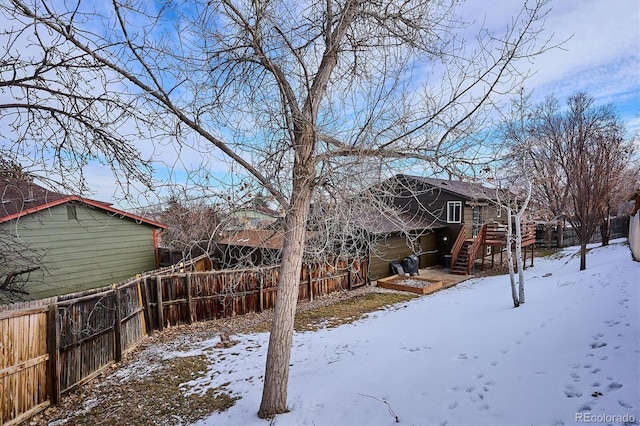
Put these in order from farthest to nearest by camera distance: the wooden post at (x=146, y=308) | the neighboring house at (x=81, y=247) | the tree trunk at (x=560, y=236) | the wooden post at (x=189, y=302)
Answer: the tree trunk at (x=560, y=236)
the neighboring house at (x=81, y=247)
the wooden post at (x=189, y=302)
the wooden post at (x=146, y=308)

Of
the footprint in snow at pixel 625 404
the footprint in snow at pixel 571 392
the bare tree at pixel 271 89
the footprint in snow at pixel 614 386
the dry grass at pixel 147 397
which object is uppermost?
the bare tree at pixel 271 89

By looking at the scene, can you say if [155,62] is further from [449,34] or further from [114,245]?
[114,245]

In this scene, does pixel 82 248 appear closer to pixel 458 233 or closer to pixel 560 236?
pixel 458 233

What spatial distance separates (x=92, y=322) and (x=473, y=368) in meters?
6.09

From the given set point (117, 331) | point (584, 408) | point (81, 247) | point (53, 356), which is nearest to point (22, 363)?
point (53, 356)

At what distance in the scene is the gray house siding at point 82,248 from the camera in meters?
9.09

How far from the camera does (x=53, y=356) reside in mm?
4473

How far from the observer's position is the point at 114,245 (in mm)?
10969

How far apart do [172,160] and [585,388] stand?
15.3 ft

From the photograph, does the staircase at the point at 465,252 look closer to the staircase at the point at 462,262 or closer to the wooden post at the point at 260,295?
the staircase at the point at 462,262

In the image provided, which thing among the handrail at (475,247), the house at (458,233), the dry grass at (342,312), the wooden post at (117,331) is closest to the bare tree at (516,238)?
the dry grass at (342,312)

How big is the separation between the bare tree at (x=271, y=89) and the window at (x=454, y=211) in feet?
47.5

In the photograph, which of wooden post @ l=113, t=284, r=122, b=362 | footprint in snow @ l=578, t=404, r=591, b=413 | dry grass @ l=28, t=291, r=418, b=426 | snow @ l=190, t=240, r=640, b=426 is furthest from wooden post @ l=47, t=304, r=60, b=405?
footprint in snow @ l=578, t=404, r=591, b=413

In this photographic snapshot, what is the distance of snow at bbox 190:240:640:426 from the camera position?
286 centimetres
